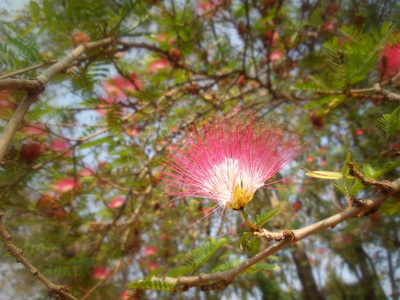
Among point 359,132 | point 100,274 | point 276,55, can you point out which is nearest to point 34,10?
point 100,274

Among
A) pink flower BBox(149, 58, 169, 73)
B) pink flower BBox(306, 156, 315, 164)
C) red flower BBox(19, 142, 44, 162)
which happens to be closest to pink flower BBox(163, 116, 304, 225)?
red flower BBox(19, 142, 44, 162)

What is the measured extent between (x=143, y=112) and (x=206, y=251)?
1.81m

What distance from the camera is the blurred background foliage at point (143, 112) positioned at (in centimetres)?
165

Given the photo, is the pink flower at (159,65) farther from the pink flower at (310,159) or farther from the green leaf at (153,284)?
the green leaf at (153,284)

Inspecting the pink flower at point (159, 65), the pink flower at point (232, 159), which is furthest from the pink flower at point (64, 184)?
the pink flower at point (232, 159)

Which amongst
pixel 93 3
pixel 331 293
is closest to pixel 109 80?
pixel 93 3

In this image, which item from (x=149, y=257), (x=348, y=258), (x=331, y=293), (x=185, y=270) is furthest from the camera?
(x=331, y=293)

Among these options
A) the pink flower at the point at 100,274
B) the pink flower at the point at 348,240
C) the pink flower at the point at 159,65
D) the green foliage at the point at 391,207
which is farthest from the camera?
the pink flower at the point at 348,240

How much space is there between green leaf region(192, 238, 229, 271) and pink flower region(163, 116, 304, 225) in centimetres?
14

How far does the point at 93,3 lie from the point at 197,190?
1.38 metres

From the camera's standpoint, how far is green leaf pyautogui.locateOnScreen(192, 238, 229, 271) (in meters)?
0.96

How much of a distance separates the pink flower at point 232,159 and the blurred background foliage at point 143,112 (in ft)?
0.36

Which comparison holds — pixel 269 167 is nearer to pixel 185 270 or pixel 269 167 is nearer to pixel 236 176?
pixel 236 176

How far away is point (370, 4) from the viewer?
2.40m
